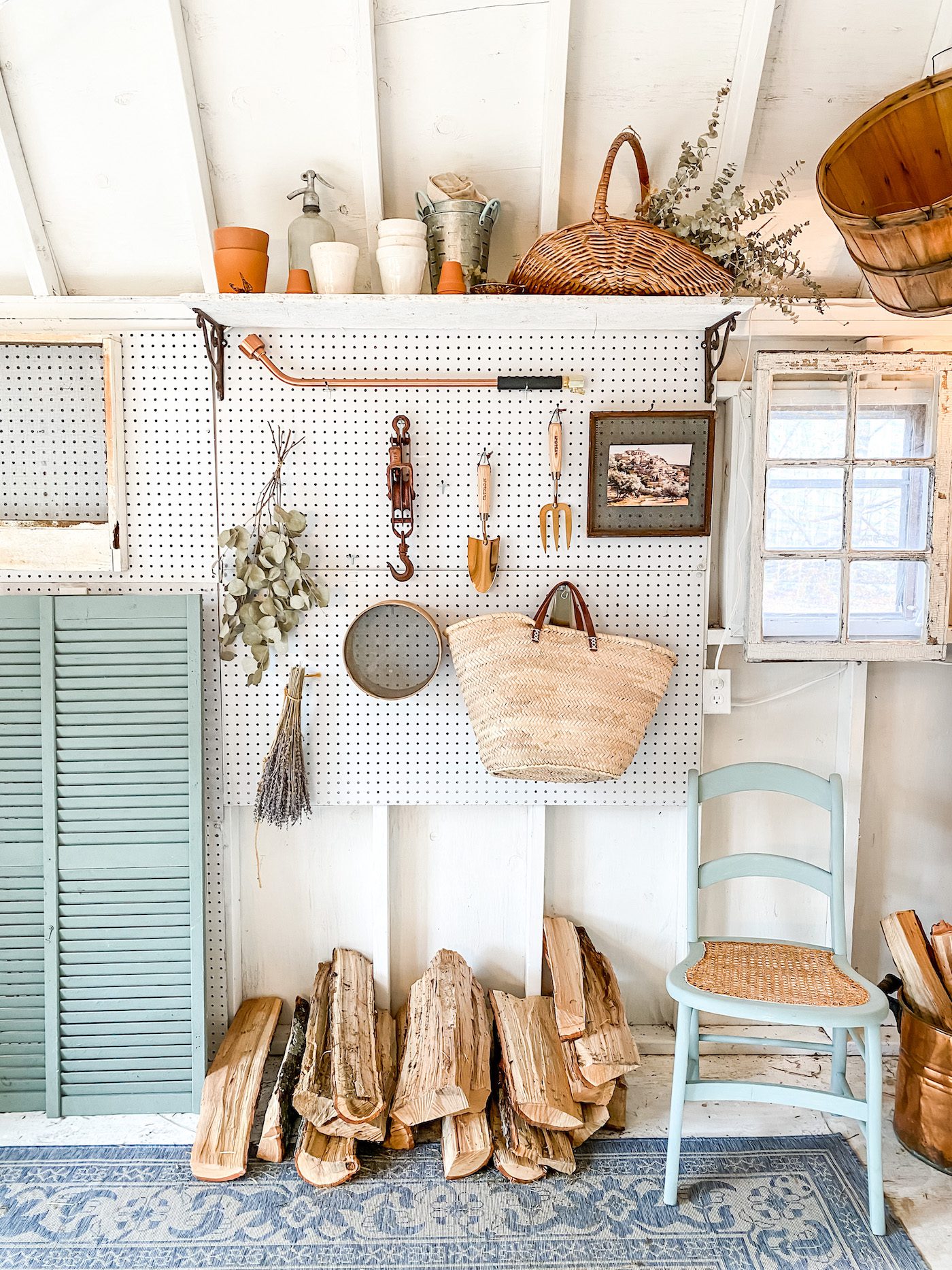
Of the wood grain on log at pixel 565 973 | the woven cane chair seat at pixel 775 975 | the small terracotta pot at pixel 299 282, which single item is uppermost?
the small terracotta pot at pixel 299 282

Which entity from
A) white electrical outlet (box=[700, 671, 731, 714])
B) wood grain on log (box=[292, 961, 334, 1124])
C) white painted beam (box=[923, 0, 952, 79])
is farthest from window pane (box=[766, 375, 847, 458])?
wood grain on log (box=[292, 961, 334, 1124])

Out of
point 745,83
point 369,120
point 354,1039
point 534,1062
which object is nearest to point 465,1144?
point 534,1062

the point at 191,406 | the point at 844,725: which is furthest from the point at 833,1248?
the point at 191,406

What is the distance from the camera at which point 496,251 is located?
2.32m

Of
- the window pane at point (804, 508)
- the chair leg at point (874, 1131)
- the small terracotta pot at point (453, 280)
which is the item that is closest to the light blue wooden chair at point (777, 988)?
the chair leg at point (874, 1131)

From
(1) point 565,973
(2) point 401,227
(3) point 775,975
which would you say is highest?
(2) point 401,227

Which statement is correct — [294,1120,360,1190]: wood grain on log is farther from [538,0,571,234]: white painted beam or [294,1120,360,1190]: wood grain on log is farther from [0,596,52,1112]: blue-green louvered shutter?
[538,0,571,234]: white painted beam

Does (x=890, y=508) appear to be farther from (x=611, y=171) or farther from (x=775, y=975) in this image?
(x=775, y=975)

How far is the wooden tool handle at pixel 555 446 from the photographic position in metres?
2.22

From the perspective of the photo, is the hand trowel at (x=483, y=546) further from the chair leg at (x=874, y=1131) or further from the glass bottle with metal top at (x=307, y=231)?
the chair leg at (x=874, y=1131)

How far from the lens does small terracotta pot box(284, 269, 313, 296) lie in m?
2.07

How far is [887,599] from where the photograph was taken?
92.7 inches

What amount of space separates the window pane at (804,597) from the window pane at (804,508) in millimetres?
50

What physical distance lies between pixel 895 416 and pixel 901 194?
60cm
